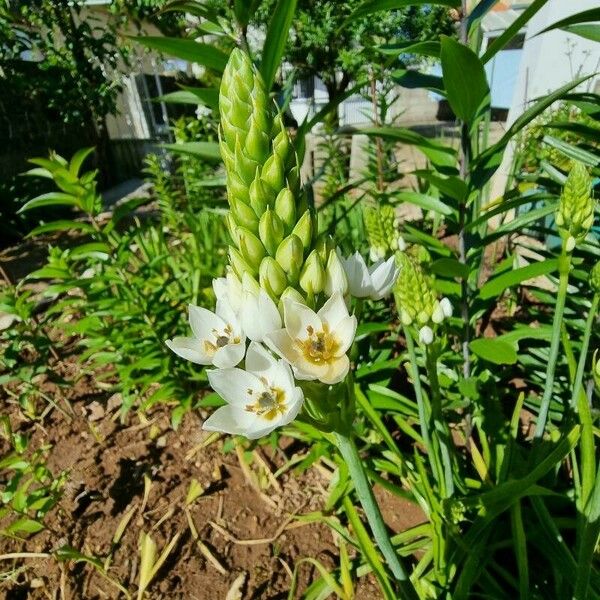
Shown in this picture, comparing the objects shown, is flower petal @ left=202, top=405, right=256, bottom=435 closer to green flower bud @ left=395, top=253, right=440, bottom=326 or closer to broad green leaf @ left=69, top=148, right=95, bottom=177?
green flower bud @ left=395, top=253, right=440, bottom=326

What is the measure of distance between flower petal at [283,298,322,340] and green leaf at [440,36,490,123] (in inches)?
32.6

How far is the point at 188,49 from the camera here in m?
1.47

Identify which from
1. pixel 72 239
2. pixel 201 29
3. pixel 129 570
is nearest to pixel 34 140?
pixel 72 239

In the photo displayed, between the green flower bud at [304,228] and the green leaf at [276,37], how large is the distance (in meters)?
0.70

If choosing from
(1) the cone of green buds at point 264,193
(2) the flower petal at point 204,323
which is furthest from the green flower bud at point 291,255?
(2) the flower petal at point 204,323

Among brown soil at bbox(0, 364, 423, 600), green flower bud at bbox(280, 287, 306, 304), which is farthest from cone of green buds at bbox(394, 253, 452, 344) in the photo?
brown soil at bbox(0, 364, 423, 600)

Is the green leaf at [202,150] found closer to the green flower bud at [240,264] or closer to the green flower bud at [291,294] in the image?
the green flower bud at [240,264]

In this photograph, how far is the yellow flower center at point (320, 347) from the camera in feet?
2.73

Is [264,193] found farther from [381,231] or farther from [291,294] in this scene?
[381,231]

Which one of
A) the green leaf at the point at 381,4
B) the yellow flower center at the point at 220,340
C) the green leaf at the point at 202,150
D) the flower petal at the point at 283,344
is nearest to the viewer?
the flower petal at the point at 283,344

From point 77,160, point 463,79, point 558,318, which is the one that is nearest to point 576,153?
point 463,79

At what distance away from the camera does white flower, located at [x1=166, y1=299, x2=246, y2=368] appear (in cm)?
99

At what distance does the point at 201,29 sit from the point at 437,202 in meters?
1.19

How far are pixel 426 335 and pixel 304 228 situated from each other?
54cm
